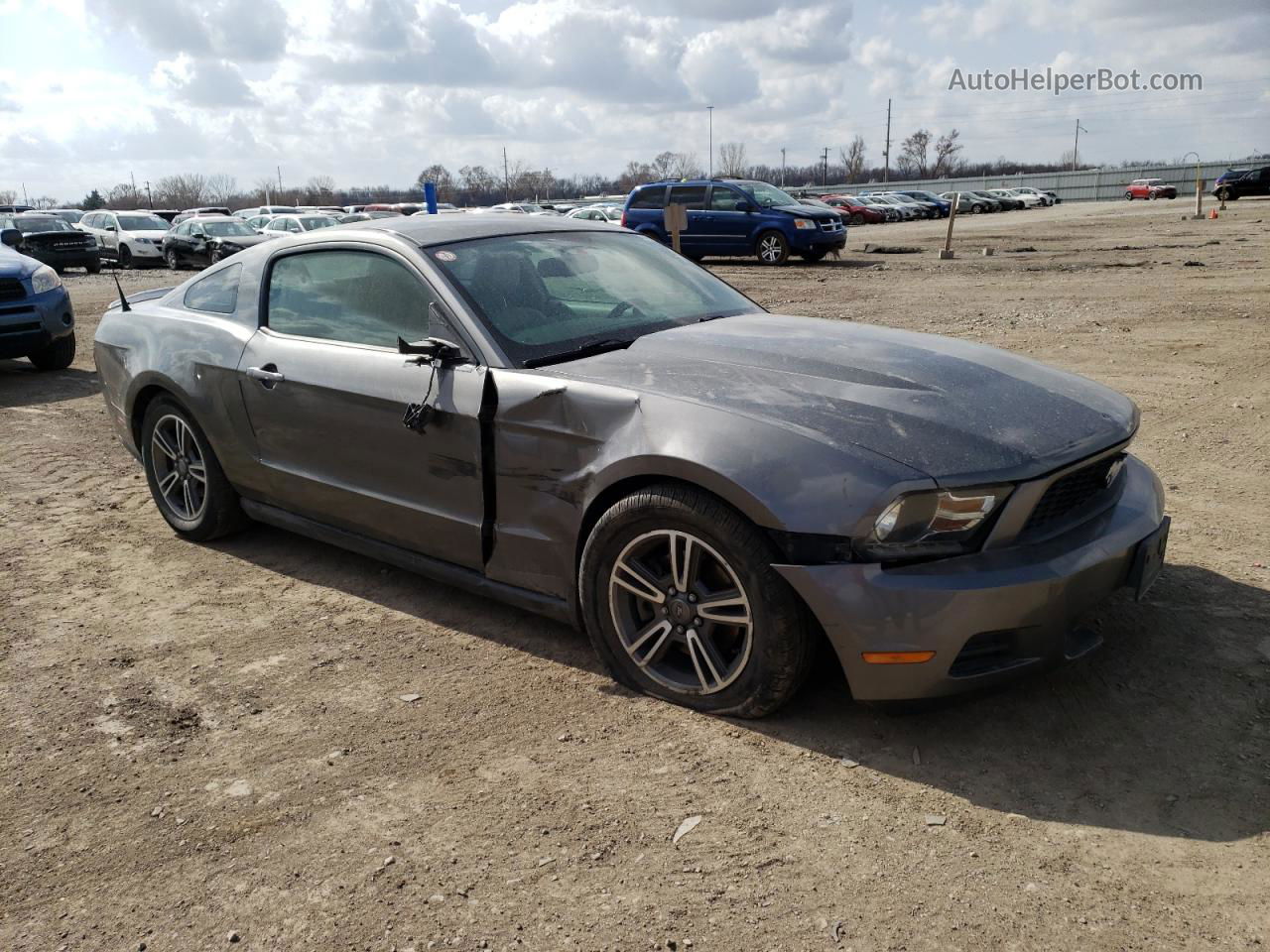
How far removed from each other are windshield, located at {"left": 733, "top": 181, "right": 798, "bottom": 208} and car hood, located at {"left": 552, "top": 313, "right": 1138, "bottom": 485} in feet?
60.0

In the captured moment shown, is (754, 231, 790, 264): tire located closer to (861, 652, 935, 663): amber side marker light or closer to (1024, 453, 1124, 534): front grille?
(1024, 453, 1124, 534): front grille

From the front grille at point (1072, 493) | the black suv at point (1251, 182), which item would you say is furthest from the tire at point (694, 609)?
the black suv at point (1251, 182)

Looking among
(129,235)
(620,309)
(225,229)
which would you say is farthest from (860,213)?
(620,309)

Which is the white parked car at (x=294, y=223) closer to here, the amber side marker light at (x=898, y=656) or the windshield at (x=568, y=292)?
the windshield at (x=568, y=292)

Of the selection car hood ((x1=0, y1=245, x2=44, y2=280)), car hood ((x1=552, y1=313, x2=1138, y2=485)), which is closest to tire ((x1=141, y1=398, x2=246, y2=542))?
car hood ((x1=552, y1=313, x2=1138, y2=485))

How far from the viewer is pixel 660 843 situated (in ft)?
8.73

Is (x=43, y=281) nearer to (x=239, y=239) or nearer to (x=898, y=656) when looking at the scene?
(x=898, y=656)

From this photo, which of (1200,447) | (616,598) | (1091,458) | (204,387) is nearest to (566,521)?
(616,598)

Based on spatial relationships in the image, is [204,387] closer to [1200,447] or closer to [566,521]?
[566,521]

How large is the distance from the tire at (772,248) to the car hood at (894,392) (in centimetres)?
1774

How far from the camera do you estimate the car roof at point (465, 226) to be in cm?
408

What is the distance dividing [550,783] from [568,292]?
1.91 m

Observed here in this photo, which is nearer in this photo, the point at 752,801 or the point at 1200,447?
the point at 752,801

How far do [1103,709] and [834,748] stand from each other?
2.88 ft
